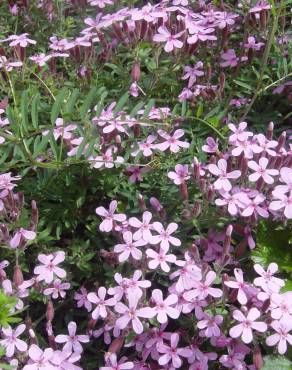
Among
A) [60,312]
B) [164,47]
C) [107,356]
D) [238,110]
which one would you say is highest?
[164,47]

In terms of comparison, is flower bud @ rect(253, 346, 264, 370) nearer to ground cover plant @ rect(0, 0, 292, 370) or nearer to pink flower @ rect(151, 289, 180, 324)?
ground cover plant @ rect(0, 0, 292, 370)

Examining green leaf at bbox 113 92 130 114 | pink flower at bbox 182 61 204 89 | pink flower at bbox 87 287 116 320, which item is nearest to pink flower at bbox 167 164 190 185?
green leaf at bbox 113 92 130 114

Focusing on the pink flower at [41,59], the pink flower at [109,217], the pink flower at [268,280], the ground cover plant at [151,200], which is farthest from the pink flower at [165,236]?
the pink flower at [41,59]

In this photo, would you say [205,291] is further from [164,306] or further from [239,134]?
[239,134]

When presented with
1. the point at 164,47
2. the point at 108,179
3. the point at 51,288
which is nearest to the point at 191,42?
the point at 164,47

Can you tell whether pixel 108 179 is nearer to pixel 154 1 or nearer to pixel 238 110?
pixel 238 110
